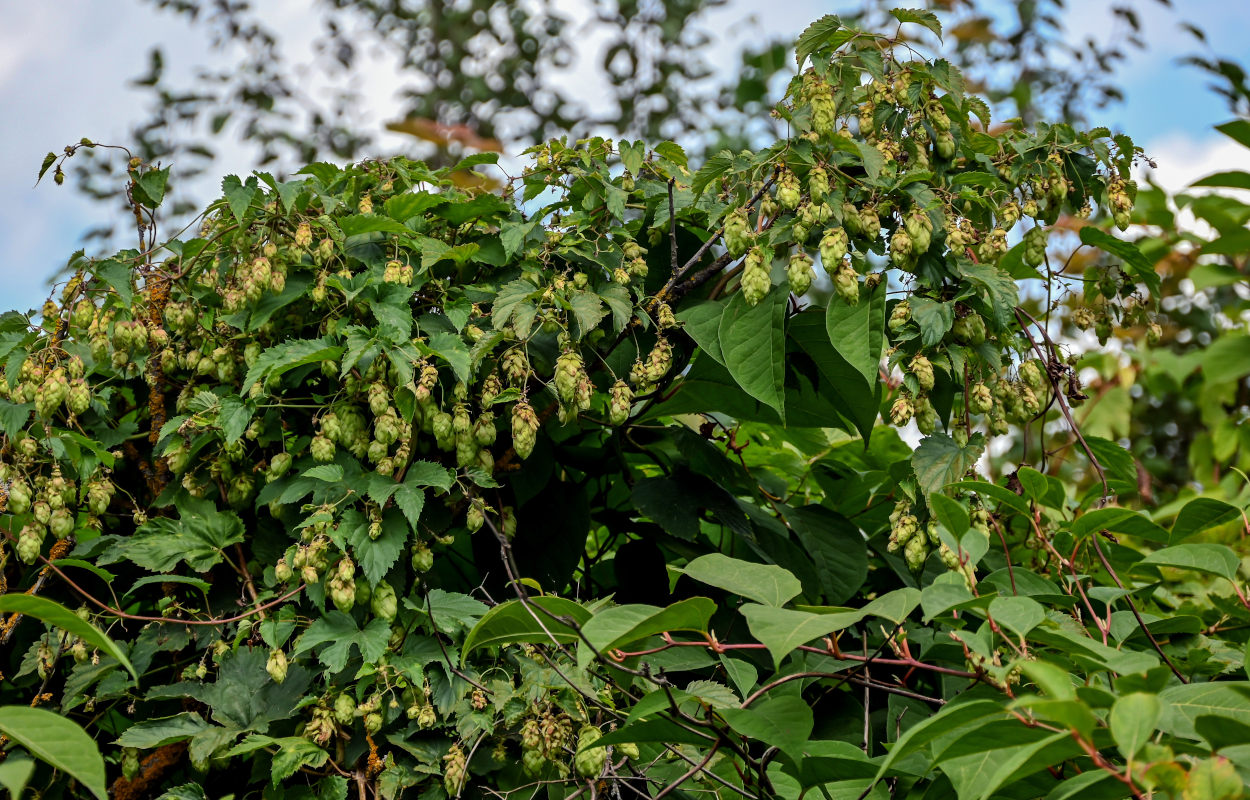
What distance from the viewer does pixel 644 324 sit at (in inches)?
62.1

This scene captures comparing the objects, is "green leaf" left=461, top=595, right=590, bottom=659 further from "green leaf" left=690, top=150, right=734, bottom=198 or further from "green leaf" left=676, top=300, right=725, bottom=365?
"green leaf" left=690, top=150, right=734, bottom=198

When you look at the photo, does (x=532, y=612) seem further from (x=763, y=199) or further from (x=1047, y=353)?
(x=1047, y=353)

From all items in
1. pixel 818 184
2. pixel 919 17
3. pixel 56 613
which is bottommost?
pixel 56 613

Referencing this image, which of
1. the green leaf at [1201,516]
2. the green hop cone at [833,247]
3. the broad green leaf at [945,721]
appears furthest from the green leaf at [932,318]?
the broad green leaf at [945,721]

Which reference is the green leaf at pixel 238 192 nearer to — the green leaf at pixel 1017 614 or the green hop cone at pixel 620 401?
the green hop cone at pixel 620 401

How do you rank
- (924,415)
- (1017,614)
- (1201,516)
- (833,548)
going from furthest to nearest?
(833,548)
(924,415)
(1201,516)
(1017,614)

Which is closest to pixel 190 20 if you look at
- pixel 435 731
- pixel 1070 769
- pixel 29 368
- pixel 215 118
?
pixel 215 118

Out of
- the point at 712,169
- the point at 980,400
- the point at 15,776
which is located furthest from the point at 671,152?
the point at 15,776

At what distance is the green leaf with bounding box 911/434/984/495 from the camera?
4.58ft

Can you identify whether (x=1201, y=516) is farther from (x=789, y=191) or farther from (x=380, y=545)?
(x=380, y=545)

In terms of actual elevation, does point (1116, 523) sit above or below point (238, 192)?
below

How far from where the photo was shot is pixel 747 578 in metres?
1.10

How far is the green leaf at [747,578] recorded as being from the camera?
1.07 metres

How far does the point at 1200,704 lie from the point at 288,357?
1213mm
